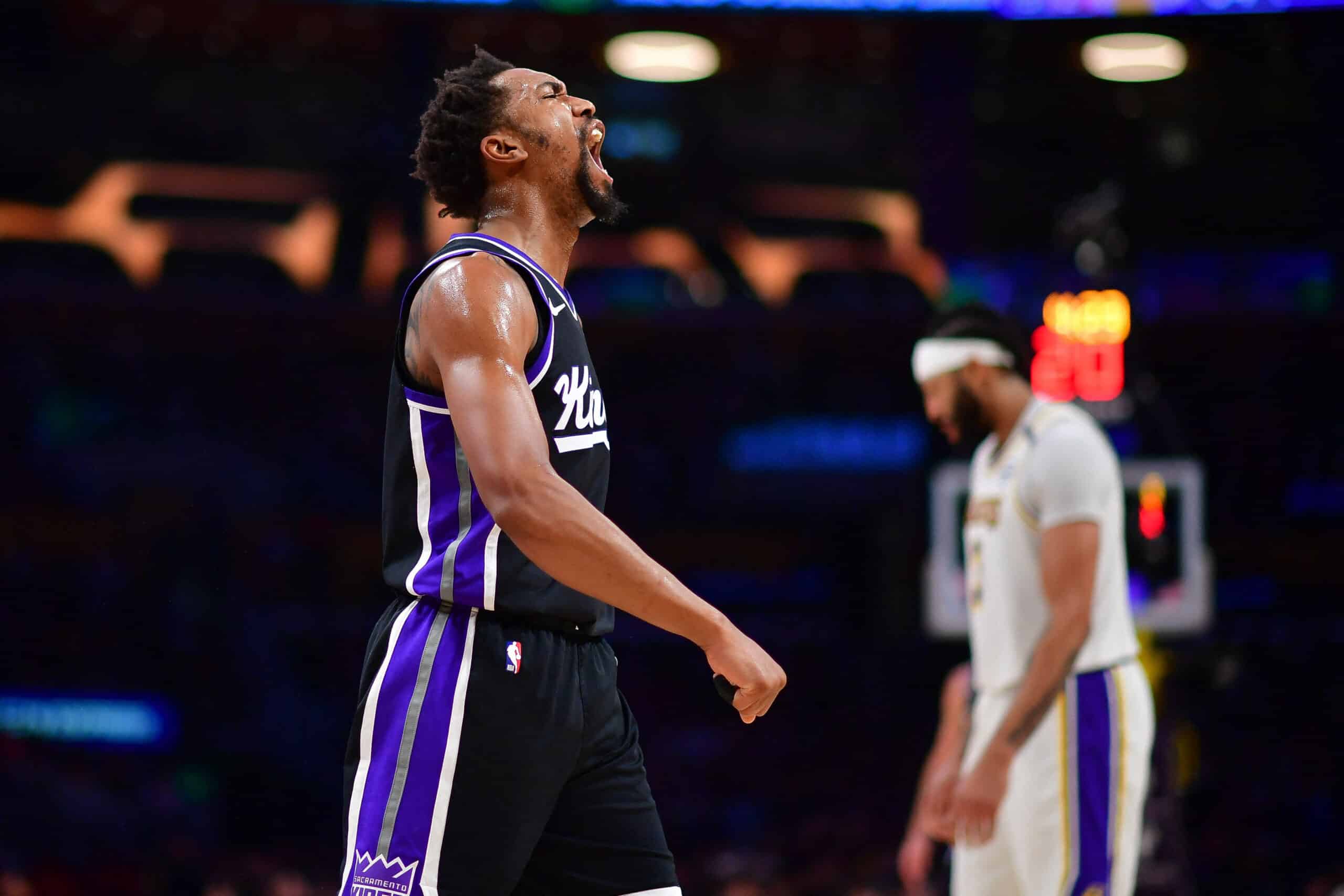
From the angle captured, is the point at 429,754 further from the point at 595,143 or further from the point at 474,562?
the point at 595,143

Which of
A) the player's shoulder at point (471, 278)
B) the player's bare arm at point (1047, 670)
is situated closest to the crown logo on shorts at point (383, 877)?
the player's shoulder at point (471, 278)

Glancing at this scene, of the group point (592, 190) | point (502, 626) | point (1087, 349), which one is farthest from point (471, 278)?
point (1087, 349)

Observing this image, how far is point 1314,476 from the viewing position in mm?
14250

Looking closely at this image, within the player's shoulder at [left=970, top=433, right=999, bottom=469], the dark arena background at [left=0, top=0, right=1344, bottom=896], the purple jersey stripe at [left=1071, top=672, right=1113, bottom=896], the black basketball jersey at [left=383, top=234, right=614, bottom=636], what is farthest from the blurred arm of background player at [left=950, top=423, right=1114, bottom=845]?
the dark arena background at [left=0, top=0, right=1344, bottom=896]

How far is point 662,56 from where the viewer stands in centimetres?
1338

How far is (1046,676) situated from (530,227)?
1.85m

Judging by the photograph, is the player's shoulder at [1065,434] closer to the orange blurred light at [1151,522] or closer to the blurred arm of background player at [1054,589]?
the blurred arm of background player at [1054,589]

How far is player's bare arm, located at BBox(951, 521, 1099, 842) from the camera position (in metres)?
3.75

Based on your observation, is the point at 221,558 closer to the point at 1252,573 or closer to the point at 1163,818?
the point at 1163,818

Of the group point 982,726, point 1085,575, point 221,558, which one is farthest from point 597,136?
point 221,558

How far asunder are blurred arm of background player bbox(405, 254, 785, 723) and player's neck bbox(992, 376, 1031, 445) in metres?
2.05

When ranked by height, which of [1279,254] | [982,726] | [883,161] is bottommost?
[982,726]

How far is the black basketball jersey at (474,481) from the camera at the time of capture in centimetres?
241

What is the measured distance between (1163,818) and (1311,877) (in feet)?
13.6
